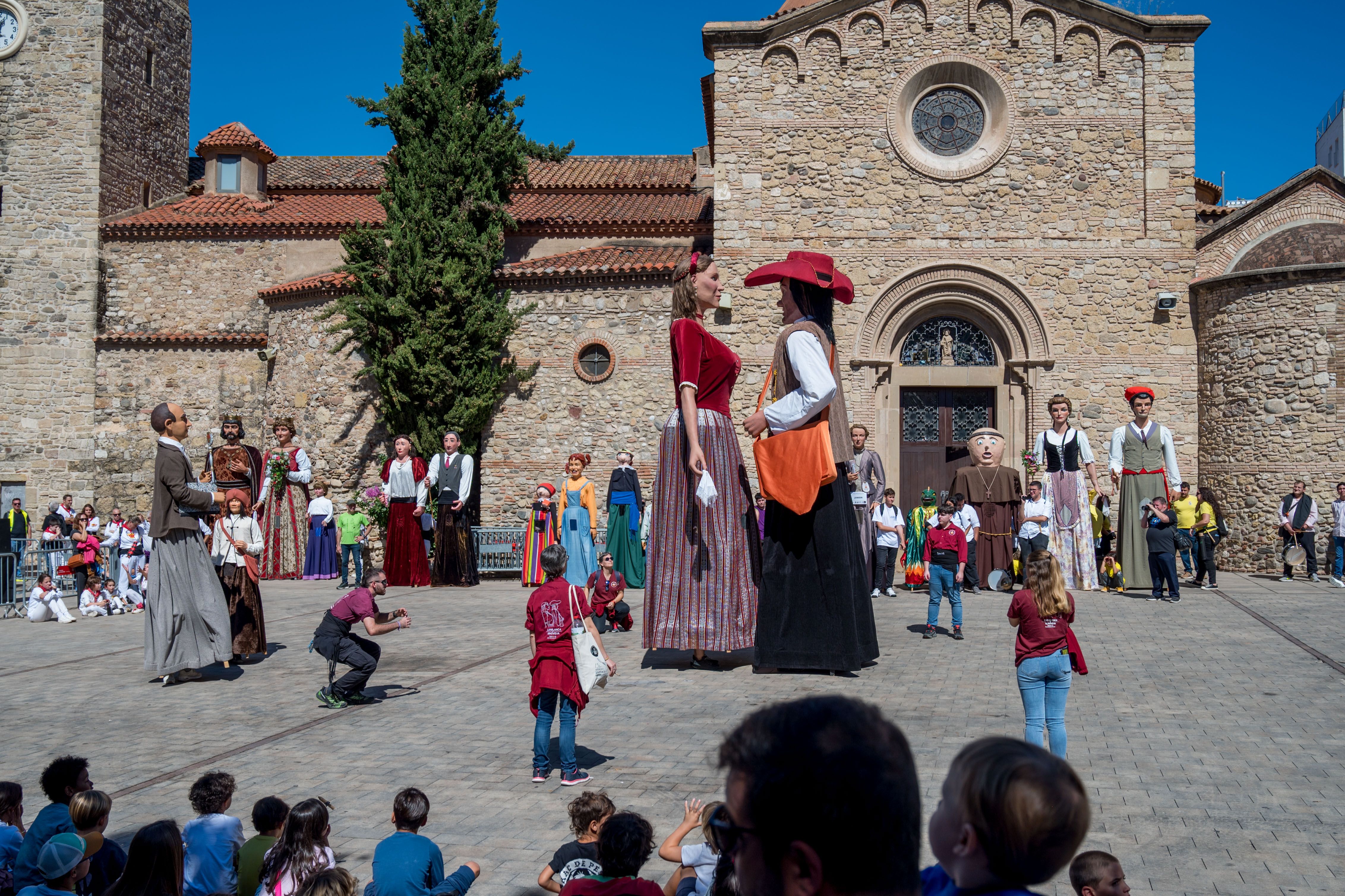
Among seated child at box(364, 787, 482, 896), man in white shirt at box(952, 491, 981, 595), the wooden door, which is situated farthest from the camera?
the wooden door

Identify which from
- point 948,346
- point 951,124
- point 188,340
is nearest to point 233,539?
point 948,346

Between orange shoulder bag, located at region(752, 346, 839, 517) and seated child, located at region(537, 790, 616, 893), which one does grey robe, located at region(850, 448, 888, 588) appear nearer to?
orange shoulder bag, located at region(752, 346, 839, 517)

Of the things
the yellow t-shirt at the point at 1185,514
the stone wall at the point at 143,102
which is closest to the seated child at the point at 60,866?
the yellow t-shirt at the point at 1185,514

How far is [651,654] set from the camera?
835cm

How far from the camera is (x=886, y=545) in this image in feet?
43.0

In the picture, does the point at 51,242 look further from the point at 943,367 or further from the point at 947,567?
the point at 947,567

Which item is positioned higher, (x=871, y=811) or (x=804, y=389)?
(x=804, y=389)

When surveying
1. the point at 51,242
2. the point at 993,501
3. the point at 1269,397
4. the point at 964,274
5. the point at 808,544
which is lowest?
the point at 808,544

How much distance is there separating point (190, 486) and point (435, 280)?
10794 mm

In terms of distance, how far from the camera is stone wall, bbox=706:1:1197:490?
16.7m

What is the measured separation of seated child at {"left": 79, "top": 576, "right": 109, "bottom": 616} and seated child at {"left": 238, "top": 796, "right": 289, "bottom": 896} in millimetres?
10498

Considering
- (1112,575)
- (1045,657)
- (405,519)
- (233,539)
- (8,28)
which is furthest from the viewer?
(8,28)

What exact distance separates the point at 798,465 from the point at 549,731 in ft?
8.72

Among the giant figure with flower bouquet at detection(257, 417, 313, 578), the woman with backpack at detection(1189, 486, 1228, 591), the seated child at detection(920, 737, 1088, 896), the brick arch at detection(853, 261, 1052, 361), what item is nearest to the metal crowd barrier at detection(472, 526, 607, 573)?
the giant figure with flower bouquet at detection(257, 417, 313, 578)
